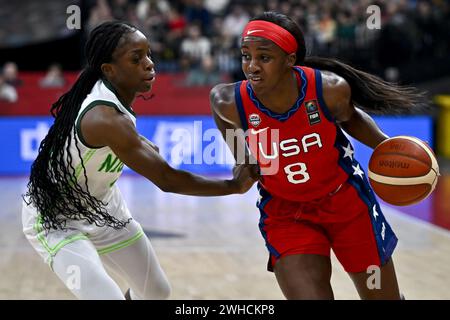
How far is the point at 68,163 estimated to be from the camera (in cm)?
373

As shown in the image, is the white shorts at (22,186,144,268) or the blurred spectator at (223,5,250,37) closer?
the white shorts at (22,186,144,268)

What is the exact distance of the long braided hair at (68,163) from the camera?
3.74m

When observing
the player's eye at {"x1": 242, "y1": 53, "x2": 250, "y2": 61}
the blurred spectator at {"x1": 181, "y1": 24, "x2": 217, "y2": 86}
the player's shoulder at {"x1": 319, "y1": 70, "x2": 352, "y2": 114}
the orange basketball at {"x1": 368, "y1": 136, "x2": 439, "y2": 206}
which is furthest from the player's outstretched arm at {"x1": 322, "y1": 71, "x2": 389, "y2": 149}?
the blurred spectator at {"x1": 181, "y1": 24, "x2": 217, "y2": 86}

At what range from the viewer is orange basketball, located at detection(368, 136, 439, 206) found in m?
3.97

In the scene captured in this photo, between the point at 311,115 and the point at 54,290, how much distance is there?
9.71 ft

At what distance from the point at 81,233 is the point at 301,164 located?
1143mm

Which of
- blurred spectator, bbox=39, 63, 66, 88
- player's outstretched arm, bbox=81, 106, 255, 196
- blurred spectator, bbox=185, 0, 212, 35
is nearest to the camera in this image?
player's outstretched arm, bbox=81, 106, 255, 196

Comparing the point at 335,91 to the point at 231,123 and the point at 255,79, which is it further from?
the point at 231,123

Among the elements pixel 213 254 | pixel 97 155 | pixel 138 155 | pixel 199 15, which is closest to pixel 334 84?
pixel 138 155

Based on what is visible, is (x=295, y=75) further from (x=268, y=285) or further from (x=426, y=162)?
(x=268, y=285)

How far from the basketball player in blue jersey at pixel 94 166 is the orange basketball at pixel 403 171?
2.33 feet

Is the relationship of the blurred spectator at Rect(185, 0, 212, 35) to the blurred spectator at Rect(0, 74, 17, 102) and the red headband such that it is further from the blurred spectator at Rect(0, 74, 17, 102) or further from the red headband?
the red headband

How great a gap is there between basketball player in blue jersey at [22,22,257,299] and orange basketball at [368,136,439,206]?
710 mm
